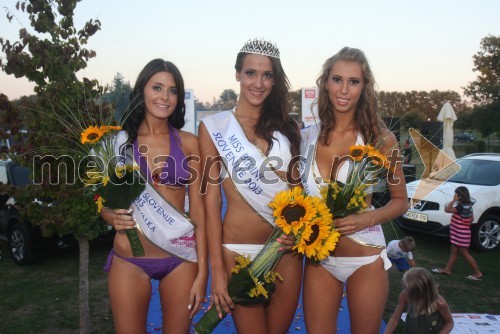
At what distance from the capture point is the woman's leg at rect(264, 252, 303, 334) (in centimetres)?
223

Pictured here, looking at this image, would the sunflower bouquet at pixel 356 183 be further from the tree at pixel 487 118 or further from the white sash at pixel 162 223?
the tree at pixel 487 118

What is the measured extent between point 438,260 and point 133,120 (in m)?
5.05

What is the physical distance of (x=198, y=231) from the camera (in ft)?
7.32

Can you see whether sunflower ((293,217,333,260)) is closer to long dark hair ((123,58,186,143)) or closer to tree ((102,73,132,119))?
long dark hair ((123,58,186,143))

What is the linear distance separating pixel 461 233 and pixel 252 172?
400cm

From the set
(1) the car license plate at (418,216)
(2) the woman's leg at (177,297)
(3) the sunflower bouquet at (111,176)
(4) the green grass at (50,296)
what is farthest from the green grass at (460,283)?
(4) the green grass at (50,296)

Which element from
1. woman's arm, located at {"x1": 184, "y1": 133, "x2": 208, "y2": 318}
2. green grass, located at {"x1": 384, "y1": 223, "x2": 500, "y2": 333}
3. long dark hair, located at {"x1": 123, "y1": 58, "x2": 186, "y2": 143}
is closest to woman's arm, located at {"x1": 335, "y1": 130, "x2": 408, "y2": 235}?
woman's arm, located at {"x1": 184, "y1": 133, "x2": 208, "y2": 318}

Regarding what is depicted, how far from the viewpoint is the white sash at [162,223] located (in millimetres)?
2215

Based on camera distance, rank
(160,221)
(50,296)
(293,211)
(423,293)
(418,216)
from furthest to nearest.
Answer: (418,216), (50,296), (423,293), (160,221), (293,211)

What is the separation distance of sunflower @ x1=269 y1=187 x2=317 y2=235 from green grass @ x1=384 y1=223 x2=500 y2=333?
6.61ft

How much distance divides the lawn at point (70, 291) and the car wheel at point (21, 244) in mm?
123

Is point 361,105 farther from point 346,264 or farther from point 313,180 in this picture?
point 346,264

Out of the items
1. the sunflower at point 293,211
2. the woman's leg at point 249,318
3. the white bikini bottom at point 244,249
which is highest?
the sunflower at point 293,211

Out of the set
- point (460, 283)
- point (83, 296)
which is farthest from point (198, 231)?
point (460, 283)
